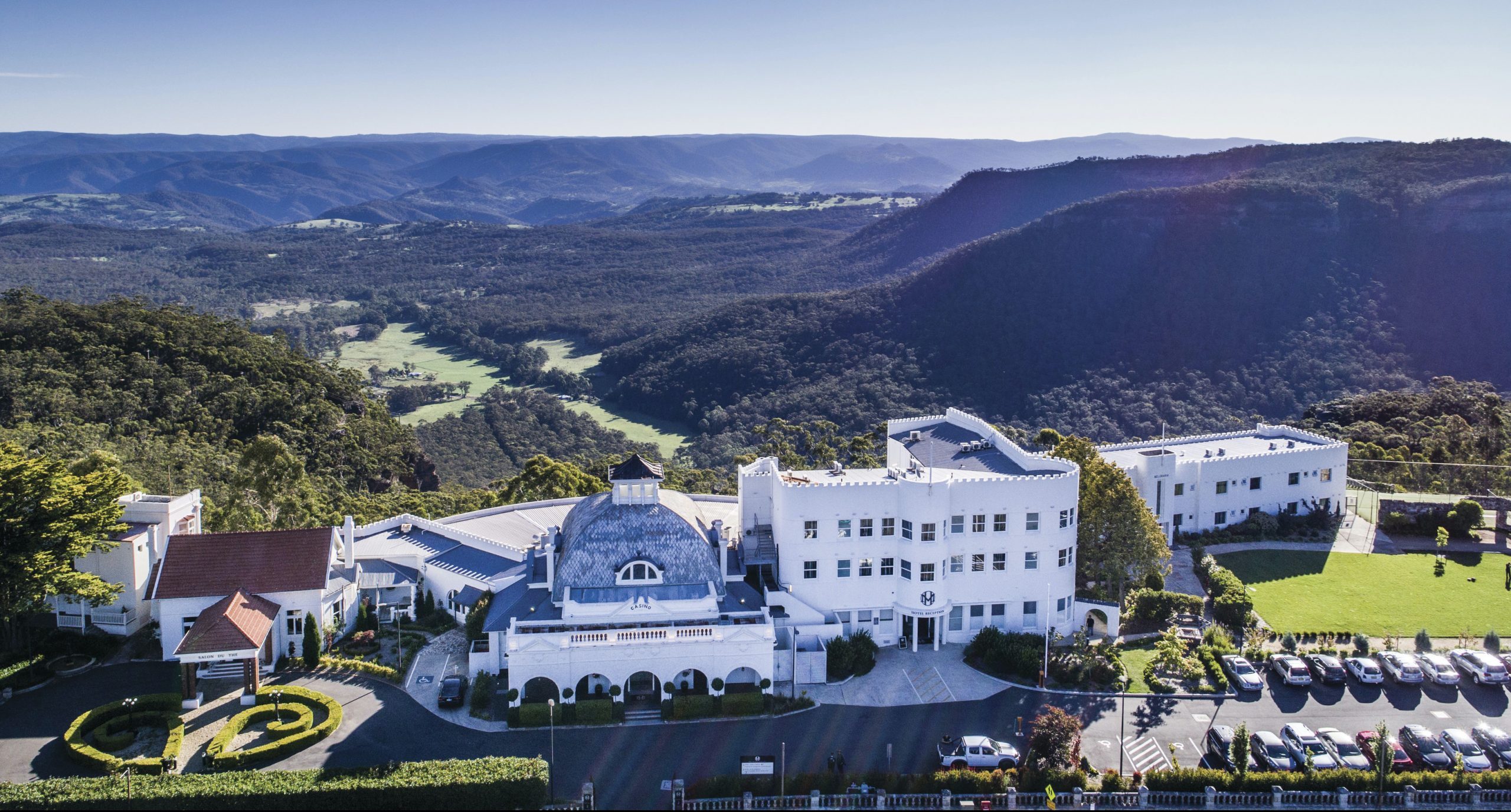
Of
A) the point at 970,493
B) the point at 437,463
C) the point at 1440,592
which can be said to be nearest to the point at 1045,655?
the point at 970,493

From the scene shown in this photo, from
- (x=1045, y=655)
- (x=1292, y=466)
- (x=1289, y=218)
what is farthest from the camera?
(x=1289, y=218)

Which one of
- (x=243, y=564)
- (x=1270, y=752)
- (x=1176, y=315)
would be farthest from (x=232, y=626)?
(x=1176, y=315)

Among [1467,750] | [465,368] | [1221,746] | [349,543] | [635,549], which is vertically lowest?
[465,368]

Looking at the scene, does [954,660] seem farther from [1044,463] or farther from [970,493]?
[1044,463]

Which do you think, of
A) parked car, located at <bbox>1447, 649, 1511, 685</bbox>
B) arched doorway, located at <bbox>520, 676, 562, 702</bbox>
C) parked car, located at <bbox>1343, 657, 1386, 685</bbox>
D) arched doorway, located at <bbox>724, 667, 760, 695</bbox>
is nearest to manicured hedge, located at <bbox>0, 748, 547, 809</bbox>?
arched doorway, located at <bbox>520, 676, 562, 702</bbox>

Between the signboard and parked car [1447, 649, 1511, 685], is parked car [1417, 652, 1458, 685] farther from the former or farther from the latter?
the signboard

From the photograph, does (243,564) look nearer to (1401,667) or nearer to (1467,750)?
(1467,750)
